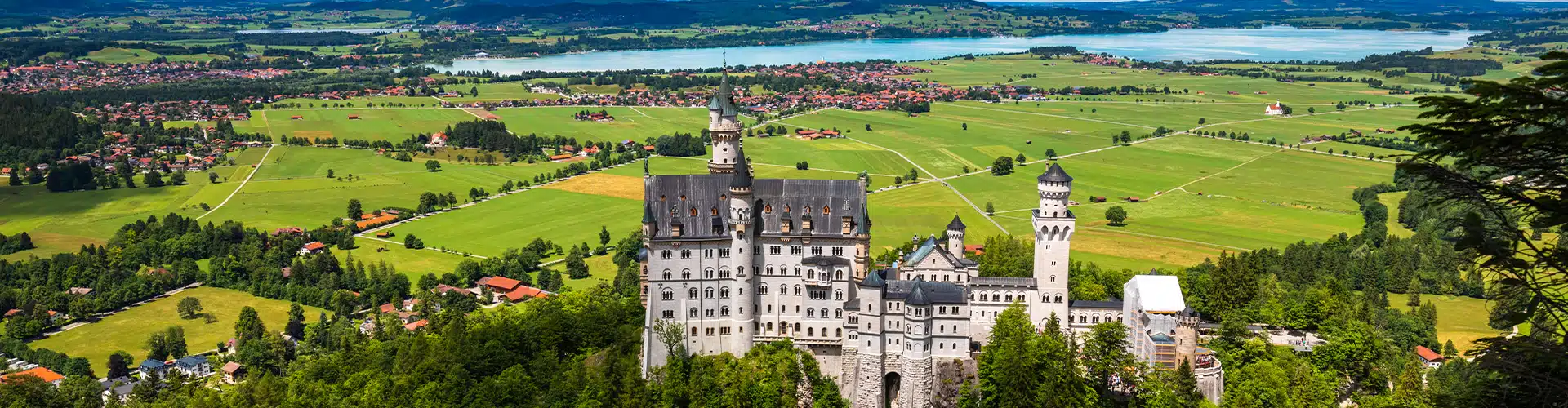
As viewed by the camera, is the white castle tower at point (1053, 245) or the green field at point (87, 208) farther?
the green field at point (87, 208)

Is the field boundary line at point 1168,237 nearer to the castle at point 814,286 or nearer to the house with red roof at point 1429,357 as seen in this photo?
the house with red roof at point 1429,357

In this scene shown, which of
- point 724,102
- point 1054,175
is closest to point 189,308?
point 724,102

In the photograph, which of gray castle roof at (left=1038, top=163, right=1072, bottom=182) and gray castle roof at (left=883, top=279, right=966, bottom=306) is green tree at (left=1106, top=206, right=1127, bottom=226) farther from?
gray castle roof at (left=883, top=279, right=966, bottom=306)

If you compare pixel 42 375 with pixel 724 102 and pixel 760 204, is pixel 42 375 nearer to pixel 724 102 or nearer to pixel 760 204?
pixel 724 102

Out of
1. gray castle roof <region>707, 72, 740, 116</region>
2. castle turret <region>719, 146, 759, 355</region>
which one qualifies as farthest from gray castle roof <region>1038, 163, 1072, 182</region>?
gray castle roof <region>707, 72, 740, 116</region>

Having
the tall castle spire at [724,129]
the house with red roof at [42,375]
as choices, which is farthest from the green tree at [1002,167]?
the house with red roof at [42,375]
